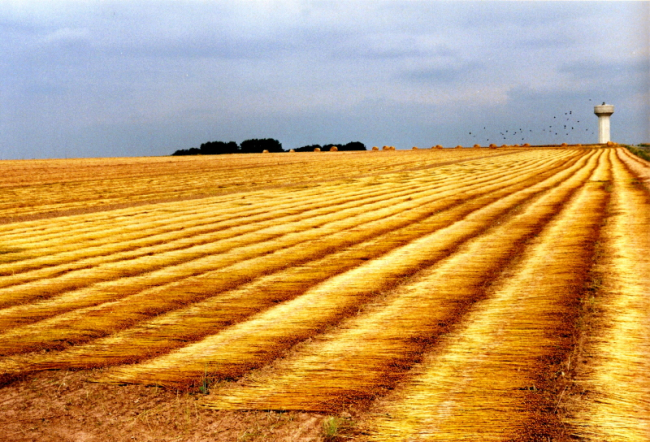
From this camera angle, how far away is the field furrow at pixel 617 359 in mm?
2588

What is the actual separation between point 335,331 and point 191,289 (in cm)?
165

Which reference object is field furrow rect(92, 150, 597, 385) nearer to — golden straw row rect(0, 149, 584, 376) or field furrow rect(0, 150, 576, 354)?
golden straw row rect(0, 149, 584, 376)

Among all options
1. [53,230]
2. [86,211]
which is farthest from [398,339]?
[86,211]

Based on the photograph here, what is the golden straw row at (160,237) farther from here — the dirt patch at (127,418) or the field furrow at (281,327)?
the dirt patch at (127,418)

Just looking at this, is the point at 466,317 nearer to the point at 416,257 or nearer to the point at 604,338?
the point at 604,338

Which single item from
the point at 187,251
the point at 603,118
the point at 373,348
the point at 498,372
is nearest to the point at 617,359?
the point at 498,372

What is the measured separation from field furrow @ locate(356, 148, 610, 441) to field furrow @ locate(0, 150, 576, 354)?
5.38ft

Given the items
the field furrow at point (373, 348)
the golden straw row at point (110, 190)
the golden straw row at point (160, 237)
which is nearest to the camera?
the field furrow at point (373, 348)

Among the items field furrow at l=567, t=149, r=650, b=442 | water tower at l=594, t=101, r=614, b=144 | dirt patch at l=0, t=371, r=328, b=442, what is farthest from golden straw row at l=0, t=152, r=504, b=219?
water tower at l=594, t=101, r=614, b=144

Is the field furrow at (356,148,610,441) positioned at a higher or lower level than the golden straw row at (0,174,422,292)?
lower

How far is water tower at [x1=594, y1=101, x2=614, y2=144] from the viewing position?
74500mm

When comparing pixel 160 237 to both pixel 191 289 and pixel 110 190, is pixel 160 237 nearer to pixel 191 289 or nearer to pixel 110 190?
pixel 191 289

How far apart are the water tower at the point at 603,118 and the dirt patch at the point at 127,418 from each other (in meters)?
78.4

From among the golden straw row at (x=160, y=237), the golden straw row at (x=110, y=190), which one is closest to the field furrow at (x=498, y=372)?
the golden straw row at (x=160, y=237)
